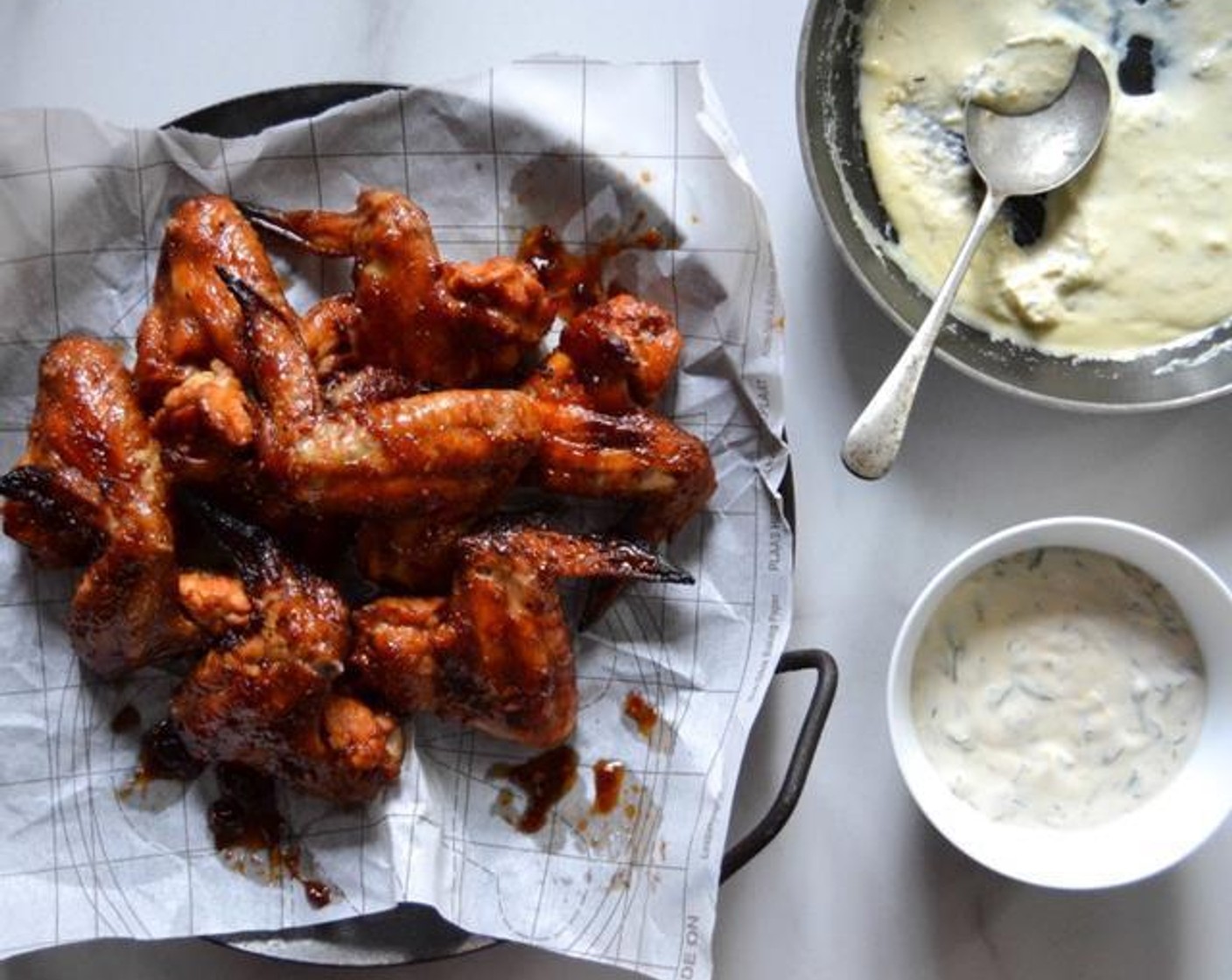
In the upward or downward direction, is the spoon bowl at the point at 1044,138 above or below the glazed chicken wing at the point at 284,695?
above

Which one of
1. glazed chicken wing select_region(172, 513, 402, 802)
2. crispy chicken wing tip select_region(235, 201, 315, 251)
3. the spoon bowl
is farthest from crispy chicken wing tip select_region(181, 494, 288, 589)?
the spoon bowl

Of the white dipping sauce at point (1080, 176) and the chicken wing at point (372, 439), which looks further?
the white dipping sauce at point (1080, 176)

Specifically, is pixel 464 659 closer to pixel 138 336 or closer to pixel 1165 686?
pixel 138 336

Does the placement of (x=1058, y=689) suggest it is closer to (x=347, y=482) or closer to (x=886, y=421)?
(x=886, y=421)

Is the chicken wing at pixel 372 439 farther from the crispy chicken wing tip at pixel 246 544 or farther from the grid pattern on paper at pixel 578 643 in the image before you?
the grid pattern on paper at pixel 578 643

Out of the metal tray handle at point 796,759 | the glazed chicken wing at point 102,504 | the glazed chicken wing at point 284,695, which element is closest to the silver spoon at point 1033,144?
the metal tray handle at point 796,759

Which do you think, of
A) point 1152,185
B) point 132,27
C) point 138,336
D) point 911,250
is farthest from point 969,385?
point 132,27

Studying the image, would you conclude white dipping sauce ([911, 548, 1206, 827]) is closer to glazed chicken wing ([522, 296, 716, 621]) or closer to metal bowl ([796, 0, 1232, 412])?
metal bowl ([796, 0, 1232, 412])
